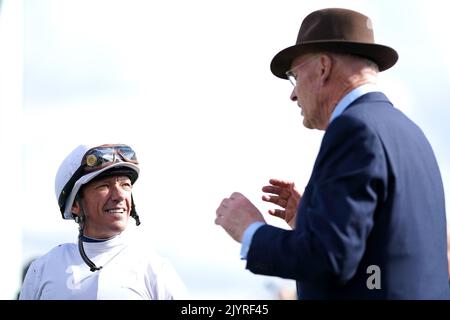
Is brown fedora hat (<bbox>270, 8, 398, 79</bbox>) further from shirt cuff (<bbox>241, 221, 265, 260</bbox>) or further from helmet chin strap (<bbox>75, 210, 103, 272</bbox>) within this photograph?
helmet chin strap (<bbox>75, 210, 103, 272</bbox>)

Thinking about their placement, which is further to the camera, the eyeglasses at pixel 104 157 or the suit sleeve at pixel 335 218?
the eyeglasses at pixel 104 157

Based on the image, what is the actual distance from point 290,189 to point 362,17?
3.65ft

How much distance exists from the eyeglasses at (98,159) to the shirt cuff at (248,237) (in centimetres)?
201

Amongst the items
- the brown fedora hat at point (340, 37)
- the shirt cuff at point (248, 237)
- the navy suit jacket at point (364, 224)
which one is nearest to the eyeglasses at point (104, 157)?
the brown fedora hat at point (340, 37)

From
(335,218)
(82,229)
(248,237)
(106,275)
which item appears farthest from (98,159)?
(335,218)

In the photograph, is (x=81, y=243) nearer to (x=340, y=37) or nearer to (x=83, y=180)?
(x=83, y=180)

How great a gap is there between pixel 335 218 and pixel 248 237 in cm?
47

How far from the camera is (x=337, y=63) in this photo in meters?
3.75

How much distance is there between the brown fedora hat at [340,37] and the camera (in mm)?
3768

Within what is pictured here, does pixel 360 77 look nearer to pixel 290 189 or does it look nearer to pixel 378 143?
pixel 378 143

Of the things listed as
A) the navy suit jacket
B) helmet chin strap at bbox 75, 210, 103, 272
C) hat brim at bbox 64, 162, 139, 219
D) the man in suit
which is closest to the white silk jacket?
helmet chin strap at bbox 75, 210, 103, 272

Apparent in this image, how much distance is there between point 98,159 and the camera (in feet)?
17.2

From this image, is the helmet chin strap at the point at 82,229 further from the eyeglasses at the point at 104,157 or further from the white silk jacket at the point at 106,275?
the eyeglasses at the point at 104,157
